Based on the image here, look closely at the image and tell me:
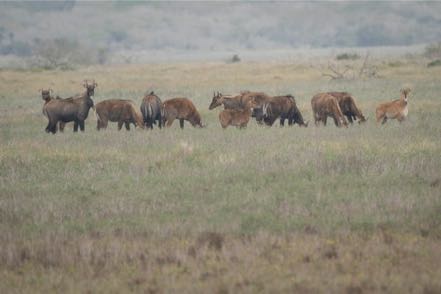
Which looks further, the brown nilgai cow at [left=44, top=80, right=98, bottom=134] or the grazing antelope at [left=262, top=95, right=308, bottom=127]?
the grazing antelope at [left=262, top=95, right=308, bottom=127]

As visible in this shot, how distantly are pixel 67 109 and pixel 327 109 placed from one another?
620 centimetres

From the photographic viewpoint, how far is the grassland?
27.0 feet

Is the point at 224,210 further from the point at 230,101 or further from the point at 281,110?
the point at 230,101

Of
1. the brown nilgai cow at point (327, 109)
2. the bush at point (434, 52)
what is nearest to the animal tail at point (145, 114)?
the brown nilgai cow at point (327, 109)

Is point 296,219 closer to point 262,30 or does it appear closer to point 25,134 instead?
point 25,134

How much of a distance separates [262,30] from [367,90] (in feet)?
402

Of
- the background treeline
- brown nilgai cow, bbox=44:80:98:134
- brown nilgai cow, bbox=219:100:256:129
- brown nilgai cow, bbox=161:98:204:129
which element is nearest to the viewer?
brown nilgai cow, bbox=44:80:98:134

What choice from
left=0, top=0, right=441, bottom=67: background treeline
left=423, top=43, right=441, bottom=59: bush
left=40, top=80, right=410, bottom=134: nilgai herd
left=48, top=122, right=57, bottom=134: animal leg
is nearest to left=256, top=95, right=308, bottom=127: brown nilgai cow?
left=40, top=80, right=410, bottom=134: nilgai herd

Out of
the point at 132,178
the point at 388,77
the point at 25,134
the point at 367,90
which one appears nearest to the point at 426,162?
the point at 132,178

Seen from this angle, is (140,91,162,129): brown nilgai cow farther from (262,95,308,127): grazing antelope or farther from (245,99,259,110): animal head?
(262,95,308,127): grazing antelope

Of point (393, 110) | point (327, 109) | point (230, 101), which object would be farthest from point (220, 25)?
point (393, 110)

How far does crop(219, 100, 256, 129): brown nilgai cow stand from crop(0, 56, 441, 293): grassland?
3.09 ft

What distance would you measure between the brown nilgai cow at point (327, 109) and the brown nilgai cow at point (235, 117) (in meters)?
1.68

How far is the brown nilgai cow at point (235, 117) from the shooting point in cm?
2131
